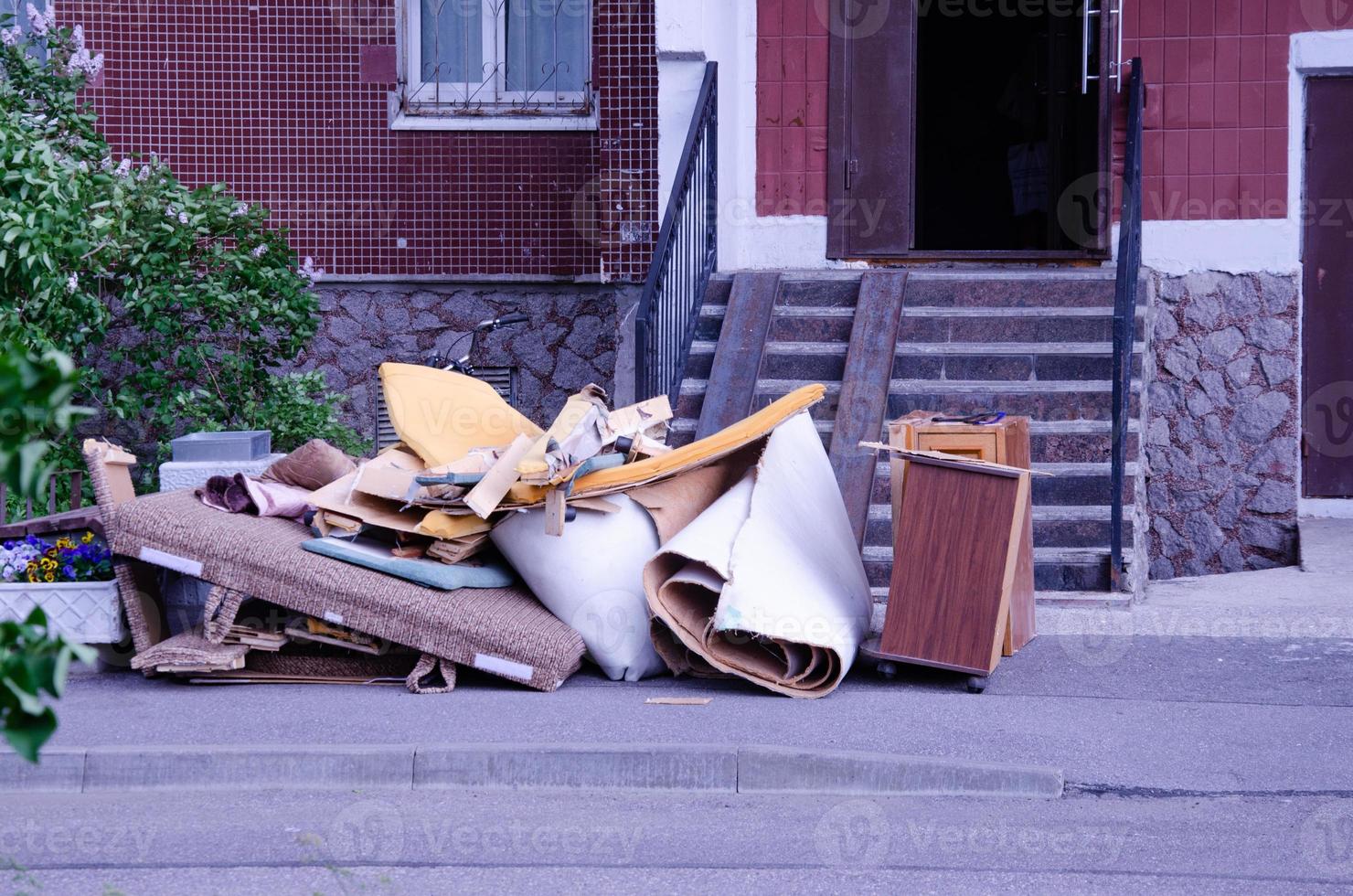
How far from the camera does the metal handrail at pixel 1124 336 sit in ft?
22.3

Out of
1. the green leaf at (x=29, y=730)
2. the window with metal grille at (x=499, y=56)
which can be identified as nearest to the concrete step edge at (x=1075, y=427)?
the window with metal grille at (x=499, y=56)

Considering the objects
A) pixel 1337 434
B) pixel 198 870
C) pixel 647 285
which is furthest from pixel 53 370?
pixel 1337 434

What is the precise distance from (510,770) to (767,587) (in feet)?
4.40

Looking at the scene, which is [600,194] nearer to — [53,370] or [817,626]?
[817,626]

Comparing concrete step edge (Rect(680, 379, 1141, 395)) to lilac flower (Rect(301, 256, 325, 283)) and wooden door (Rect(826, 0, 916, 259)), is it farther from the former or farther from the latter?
lilac flower (Rect(301, 256, 325, 283))

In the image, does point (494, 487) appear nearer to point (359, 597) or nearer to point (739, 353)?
point (359, 597)

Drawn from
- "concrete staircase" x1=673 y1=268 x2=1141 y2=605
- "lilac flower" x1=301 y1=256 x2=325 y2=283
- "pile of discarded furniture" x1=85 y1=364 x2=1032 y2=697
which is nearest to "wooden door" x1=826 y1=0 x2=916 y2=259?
"concrete staircase" x1=673 y1=268 x2=1141 y2=605

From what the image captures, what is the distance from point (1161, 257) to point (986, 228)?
5.87 meters

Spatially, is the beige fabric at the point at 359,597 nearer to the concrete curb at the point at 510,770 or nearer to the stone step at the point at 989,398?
the concrete curb at the point at 510,770

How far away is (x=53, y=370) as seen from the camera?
6.44 ft

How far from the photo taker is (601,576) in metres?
5.95

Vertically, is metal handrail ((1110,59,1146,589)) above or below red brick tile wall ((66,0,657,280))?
below

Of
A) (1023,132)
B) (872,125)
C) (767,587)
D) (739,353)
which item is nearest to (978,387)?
(739,353)

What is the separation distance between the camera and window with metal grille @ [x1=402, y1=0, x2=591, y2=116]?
10.7m
